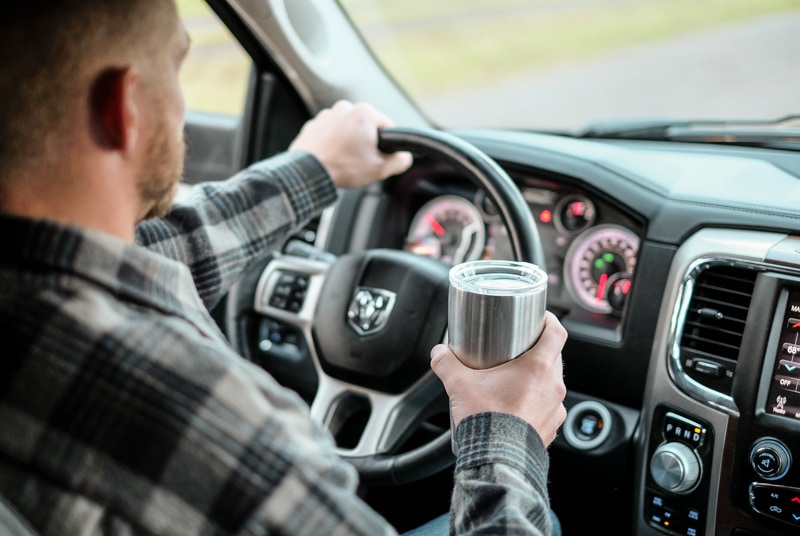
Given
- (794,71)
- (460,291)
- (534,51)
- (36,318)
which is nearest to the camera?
(36,318)

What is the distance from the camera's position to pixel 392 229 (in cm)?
220

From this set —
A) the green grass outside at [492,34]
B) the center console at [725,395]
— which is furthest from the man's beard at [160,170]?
the green grass outside at [492,34]

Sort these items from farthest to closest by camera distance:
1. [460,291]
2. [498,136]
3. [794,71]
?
[794,71] → [498,136] → [460,291]

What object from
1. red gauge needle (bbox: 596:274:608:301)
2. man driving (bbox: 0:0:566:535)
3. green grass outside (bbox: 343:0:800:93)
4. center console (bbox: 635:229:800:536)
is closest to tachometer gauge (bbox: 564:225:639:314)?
red gauge needle (bbox: 596:274:608:301)

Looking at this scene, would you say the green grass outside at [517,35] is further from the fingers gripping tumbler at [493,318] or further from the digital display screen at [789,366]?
the fingers gripping tumbler at [493,318]

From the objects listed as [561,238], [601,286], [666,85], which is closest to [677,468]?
[601,286]

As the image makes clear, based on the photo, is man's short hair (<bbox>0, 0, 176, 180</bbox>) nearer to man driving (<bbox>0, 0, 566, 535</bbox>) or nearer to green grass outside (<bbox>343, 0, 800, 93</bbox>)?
man driving (<bbox>0, 0, 566, 535</bbox>)

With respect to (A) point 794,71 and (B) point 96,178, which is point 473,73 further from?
(B) point 96,178

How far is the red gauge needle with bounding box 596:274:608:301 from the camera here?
1933 mm

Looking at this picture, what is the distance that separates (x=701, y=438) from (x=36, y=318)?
1.30 meters

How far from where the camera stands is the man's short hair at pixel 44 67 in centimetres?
82

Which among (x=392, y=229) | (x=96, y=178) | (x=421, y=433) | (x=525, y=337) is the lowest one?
(x=421, y=433)

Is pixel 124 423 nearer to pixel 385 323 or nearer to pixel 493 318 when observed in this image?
pixel 493 318

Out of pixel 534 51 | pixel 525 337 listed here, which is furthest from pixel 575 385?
pixel 534 51
